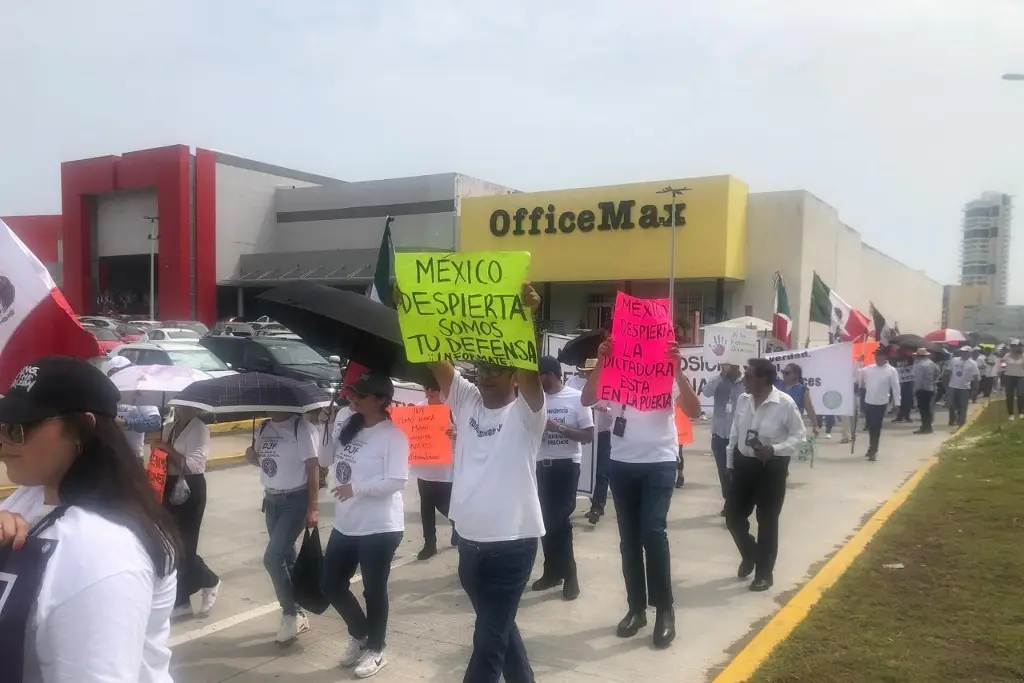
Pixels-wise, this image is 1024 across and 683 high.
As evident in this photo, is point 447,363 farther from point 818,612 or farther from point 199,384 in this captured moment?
point 818,612

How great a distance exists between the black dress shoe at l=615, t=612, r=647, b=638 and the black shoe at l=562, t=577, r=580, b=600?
713 millimetres

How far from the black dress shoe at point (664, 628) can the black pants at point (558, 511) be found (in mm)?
1002

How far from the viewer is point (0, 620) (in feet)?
4.65

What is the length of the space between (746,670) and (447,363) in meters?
2.54

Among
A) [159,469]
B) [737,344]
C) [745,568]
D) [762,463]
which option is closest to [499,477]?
[159,469]

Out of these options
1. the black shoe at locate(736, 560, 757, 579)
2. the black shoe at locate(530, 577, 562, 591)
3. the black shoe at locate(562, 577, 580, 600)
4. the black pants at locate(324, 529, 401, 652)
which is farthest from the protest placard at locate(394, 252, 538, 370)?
the black shoe at locate(736, 560, 757, 579)

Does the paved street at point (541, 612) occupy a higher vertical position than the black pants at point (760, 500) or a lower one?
lower

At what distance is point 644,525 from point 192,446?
10.2 feet

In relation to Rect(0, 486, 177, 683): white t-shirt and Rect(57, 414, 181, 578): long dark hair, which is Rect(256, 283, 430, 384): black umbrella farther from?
Rect(0, 486, 177, 683): white t-shirt

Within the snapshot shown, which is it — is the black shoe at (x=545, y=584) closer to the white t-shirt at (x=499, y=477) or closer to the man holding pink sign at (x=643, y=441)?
the man holding pink sign at (x=643, y=441)

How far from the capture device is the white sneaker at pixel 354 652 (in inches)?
183

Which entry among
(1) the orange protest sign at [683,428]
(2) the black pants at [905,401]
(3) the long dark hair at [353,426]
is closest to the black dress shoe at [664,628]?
(3) the long dark hair at [353,426]

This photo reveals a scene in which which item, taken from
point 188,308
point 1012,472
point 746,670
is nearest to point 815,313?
point 1012,472

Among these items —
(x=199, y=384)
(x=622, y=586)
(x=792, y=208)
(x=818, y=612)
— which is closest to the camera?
(x=199, y=384)
